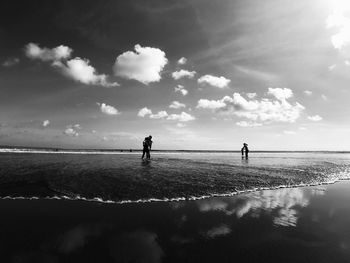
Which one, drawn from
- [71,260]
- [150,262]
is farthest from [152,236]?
[71,260]

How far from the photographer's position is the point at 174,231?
19.0ft

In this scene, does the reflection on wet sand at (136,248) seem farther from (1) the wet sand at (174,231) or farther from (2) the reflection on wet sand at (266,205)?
(2) the reflection on wet sand at (266,205)

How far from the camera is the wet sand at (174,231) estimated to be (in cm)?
458

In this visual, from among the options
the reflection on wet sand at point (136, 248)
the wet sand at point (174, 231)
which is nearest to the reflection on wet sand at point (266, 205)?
the wet sand at point (174, 231)

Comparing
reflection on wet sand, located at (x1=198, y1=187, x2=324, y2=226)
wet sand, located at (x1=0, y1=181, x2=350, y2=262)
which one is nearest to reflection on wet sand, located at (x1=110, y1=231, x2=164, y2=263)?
wet sand, located at (x1=0, y1=181, x2=350, y2=262)

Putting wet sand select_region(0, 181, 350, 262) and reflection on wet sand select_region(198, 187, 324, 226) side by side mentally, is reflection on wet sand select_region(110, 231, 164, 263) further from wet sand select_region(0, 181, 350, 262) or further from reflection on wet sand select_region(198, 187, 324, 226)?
reflection on wet sand select_region(198, 187, 324, 226)

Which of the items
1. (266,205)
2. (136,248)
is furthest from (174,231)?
(266,205)

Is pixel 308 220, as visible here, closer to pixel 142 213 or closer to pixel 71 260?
pixel 142 213

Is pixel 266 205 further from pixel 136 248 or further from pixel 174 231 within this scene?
pixel 136 248

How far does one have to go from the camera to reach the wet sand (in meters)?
4.58

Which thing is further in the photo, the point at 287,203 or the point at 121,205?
the point at 287,203

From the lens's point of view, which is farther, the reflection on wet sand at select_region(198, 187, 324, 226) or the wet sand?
the reflection on wet sand at select_region(198, 187, 324, 226)

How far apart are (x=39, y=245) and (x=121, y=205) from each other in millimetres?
3457

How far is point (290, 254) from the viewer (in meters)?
4.73
